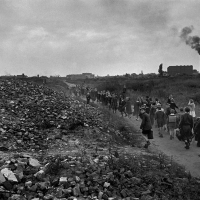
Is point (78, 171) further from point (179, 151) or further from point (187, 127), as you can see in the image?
point (187, 127)

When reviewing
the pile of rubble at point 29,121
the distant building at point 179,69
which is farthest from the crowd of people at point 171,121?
the distant building at point 179,69

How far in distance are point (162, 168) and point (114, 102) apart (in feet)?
38.2

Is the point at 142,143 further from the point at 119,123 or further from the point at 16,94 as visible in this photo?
the point at 16,94

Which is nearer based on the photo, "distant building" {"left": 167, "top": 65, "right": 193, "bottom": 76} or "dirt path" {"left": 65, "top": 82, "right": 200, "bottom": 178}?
"dirt path" {"left": 65, "top": 82, "right": 200, "bottom": 178}

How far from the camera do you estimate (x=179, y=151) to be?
835 cm

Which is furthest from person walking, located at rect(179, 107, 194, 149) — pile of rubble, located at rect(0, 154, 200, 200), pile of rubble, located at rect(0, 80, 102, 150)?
pile of rubble, located at rect(0, 80, 102, 150)

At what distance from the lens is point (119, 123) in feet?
45.0

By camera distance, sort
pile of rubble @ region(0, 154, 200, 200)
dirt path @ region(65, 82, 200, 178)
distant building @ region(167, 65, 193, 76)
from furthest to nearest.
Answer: distant building @ region(167, 65, 193, 76) → dirt path @ region(65, 82, 200, 178) → pile of rubble @ region(0, 154, 200, 200)

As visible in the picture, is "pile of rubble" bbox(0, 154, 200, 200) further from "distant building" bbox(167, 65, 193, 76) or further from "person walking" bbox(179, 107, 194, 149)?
"distant building" bbox(167, 65, 193, 76)

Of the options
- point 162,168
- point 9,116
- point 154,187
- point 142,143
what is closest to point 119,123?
point 142,143

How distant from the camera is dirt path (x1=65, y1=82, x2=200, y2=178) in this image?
6884 millimetres

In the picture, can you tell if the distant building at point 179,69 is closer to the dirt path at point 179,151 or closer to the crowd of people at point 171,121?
the crowd of people at point 171,121

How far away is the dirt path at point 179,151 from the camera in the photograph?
688cm

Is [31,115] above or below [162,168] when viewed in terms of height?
above
